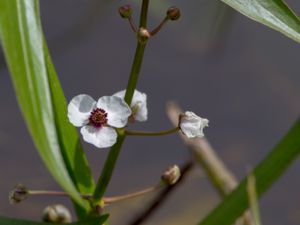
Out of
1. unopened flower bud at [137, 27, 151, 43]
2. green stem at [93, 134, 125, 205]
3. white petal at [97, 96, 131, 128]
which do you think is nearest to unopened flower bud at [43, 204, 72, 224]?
green stem at [93, 134, 125, 205]

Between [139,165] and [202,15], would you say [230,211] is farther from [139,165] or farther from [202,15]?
[202,15]

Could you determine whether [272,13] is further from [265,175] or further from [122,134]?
[265,175]

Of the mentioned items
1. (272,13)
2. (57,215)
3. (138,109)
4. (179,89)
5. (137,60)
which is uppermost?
(272,13)

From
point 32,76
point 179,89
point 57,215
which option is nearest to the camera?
point 32,76

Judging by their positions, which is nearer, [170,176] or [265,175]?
[170,176]

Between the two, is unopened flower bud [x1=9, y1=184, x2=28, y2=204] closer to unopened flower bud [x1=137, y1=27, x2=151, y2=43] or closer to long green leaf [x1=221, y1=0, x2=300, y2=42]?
unopened flower bud [x1=137, y1=27, x2=151, y2=43]

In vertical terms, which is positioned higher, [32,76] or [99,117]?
[32,76]

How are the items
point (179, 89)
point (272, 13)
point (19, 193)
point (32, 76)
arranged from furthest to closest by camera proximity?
point (179, 89)
point (19, 193)
point (272, 13)
point (32, 76)

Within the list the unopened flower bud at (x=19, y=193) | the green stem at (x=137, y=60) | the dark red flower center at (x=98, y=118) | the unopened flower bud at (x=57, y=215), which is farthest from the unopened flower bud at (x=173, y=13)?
the unopened flower bud at (x=57, y=215)

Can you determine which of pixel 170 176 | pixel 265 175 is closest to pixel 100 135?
pixel 170 176
